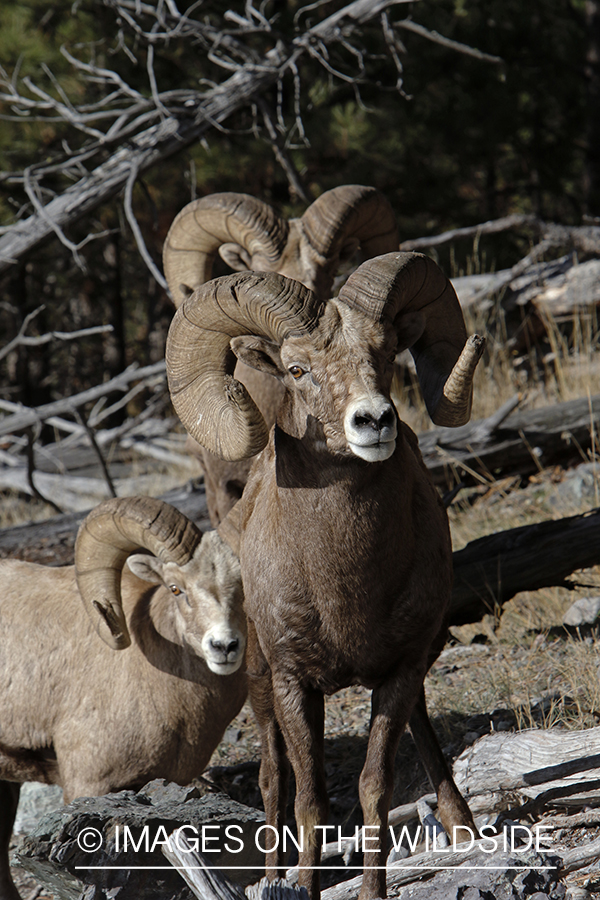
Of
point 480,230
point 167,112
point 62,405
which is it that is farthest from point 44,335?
point 480,230

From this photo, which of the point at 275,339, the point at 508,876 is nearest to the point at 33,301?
the point at 275,339

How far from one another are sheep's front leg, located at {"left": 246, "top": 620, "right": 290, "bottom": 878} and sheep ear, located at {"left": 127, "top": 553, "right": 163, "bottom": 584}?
0.85m

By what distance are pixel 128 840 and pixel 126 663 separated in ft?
2.87

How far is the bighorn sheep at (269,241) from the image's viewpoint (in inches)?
197

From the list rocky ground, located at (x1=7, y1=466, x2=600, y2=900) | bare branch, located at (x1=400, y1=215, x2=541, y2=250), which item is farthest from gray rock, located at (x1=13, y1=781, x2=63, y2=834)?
bare branch, located at (x1=400, y1=215, x2=541, y2=250)

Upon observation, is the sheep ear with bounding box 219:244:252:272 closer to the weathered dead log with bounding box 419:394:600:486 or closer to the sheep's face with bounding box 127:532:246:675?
the sheep's face with bounding box 127:532:246:675

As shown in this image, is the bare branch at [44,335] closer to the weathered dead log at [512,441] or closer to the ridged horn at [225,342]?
the weathered dead log at [512,441]

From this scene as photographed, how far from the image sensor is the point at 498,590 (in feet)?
17.3

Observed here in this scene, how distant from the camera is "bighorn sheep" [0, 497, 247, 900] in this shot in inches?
164

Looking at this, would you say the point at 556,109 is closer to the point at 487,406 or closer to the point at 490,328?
the point at 490,328

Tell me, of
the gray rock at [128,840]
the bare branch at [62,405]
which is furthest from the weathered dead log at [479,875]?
the bare branch at [62,405]

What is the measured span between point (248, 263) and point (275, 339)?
238 cm

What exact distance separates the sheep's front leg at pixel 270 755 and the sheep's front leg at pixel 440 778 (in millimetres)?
542

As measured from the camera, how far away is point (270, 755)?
362cm
